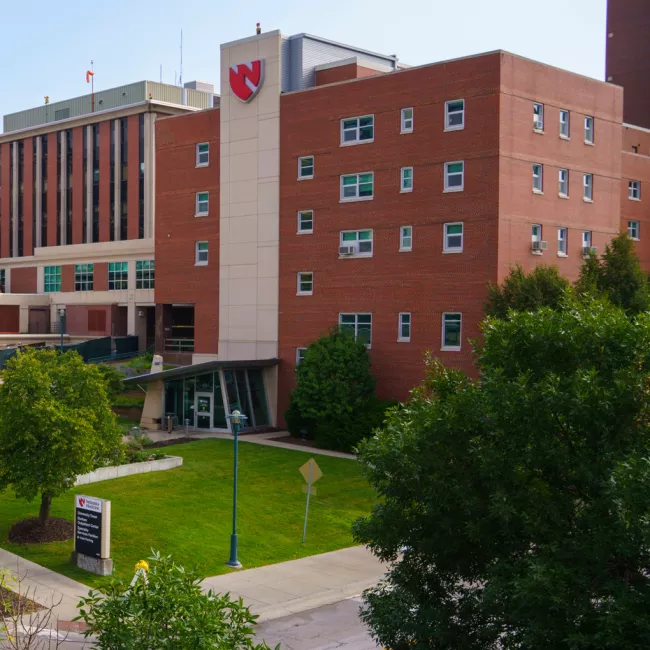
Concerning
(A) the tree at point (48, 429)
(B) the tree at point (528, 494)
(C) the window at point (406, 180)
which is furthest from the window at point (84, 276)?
(B) the tree at point (528, 494)

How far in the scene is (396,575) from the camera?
13.1 meters

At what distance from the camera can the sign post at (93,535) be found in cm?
2362

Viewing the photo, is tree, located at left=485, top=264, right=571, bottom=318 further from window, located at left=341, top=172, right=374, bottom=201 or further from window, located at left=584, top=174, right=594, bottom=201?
window, located at left=341, top=172, right=374, bottom=201

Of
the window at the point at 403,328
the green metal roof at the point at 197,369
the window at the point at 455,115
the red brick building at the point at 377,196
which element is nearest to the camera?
the red brick building at the point at 377,196

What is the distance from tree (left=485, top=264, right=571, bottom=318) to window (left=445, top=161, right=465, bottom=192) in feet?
16.6

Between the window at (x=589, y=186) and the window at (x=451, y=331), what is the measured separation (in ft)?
30.3

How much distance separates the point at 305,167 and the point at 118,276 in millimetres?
28064

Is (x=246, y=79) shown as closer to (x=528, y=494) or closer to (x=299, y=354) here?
(x=299, y=354)

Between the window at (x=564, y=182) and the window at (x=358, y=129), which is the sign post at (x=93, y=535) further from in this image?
the window at (x=564, y=182)

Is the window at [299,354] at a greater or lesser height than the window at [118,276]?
lesser

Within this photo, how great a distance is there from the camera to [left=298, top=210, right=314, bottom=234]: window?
44969 millimetres

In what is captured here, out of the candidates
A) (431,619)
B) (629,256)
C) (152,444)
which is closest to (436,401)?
(431,619)

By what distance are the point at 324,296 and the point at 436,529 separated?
32.2 m

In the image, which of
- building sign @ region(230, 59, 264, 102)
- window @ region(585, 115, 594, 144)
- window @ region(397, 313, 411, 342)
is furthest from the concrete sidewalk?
building sign @ region(230, 59, 264, 102)
